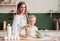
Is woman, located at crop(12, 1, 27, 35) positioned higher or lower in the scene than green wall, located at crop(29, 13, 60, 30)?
higher

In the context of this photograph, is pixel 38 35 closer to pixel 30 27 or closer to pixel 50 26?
pixel 30 27

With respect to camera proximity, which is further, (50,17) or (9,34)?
(50,17)

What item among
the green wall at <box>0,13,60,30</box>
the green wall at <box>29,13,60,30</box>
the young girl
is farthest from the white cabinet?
the young girl

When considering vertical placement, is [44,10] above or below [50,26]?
above

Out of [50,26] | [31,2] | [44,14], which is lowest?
[50,26]

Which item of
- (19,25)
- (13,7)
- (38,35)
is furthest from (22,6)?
(13,7)

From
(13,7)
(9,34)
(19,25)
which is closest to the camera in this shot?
(9,34)

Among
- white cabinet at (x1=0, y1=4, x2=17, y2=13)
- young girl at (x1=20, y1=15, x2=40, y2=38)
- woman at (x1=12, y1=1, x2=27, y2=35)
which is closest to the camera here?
young girl at (x1=20, y1=15, x2=40, y2=38)

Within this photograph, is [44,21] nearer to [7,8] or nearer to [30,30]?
[7,8]

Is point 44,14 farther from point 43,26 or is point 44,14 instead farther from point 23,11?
point 23,11

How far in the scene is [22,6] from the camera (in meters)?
3.53

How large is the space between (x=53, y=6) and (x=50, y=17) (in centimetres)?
32

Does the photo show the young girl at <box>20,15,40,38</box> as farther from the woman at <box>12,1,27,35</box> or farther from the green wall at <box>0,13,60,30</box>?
the green wall at <box>0,13,60,30</box>

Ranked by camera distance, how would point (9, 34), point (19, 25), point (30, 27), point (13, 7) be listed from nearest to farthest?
point (9, 34), point (30, 27), point (19, 25), point (13, 7)
